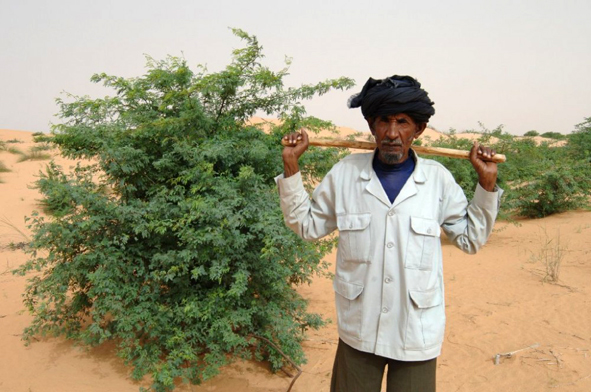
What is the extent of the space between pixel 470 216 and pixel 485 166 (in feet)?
0.74

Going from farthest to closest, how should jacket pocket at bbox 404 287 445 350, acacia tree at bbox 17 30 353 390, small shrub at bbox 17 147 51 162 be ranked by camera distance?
small shrub at bbox 17 147 51 162 → acacia tree at bbox 17 30 353 390 → jacket pocket at bbox 404 287 445 350

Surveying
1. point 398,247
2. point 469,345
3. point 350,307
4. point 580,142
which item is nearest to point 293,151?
point 398,247

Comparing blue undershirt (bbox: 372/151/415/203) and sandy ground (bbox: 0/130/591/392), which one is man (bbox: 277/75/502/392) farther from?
sandy ground (bbox: 0/130/591/392)

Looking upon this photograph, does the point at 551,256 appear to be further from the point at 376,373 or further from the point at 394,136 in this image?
the point at 394,136

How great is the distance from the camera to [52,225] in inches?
138

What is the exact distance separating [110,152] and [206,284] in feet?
4.43

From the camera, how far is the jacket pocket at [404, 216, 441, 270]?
1.85 meters

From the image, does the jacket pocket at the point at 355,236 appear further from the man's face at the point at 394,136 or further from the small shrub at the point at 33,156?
the small shrub at the point at 33,156

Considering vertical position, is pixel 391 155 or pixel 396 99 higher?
pixel 396 99

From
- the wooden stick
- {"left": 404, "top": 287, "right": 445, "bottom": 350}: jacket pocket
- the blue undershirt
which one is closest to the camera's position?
{"left": 404, "top": 287, "right": 445, "bottom": 350}: jacket pocket

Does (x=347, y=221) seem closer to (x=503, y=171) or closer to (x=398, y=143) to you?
(x=398, y=143)

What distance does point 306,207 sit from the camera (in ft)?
6.64

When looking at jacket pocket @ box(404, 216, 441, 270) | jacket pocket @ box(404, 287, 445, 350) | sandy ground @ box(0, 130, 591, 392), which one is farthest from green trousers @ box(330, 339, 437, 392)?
sandy ground @ box(0, 130, 591, 392)

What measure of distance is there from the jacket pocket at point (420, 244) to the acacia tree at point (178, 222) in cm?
148
